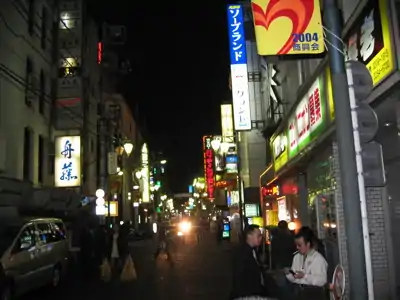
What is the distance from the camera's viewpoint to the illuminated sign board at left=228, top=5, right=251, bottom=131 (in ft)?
71.2

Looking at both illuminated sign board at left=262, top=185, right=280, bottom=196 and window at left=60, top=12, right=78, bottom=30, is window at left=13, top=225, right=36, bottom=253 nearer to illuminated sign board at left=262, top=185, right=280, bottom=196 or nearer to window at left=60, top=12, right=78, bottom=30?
illuminated sign board at left=262, top=185, right=280, bottom=196

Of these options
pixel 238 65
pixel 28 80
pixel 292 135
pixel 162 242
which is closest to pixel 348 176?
pixel 292 135

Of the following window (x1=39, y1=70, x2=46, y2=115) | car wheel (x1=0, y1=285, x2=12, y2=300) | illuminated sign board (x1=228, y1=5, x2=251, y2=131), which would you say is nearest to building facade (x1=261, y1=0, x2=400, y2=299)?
illuminated sign board (x1=228, y1=5, x2=251, y2=131)

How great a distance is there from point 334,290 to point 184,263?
16687mm

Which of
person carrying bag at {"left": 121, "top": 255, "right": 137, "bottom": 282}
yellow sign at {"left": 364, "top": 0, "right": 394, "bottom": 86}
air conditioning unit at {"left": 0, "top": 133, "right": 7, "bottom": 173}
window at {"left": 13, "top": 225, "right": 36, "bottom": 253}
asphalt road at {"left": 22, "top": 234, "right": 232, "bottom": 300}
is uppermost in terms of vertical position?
air conditioning unit at {"left": 0, "top": 133, "right": 7, "bottom": 173}

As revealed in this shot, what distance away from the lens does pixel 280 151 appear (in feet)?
58.9

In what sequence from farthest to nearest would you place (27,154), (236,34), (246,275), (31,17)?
(31,17), (27,154), (236,34), (246,275)

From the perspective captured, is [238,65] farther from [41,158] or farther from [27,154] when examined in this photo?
[41,158]

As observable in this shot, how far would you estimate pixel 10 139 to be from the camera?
830 inches

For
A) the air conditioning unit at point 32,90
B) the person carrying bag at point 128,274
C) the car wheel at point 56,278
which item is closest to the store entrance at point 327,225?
the person carrying bag at point 128,274

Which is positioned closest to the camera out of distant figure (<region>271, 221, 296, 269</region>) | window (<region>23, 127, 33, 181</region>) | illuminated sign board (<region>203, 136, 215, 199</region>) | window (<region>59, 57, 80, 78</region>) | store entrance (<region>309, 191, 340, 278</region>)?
store entrance (<region>309, 191, 340, 278</region>)

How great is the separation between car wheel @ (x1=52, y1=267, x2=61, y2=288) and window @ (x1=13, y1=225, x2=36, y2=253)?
1894 mm

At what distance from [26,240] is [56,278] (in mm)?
2735

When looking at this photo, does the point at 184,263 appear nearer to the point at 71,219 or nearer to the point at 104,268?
the point at 104,268
